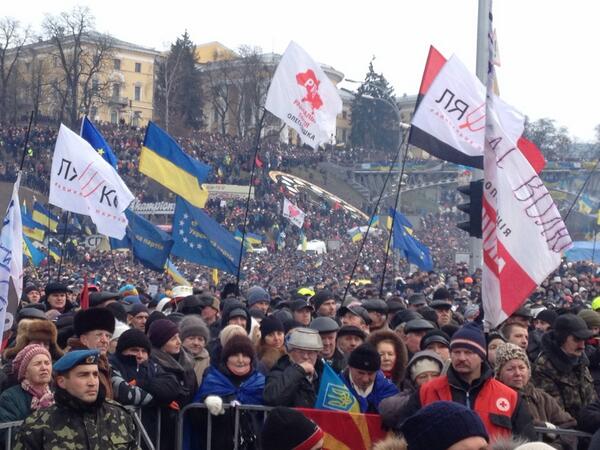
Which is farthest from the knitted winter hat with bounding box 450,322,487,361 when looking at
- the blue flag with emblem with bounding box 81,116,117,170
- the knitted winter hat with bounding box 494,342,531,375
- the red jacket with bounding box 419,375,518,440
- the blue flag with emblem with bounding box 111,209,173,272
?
the blue flag with emblem with bounding box 111,209,173,272

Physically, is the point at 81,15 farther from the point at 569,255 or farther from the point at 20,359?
the point at 20,359

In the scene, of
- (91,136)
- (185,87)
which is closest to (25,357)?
(91,136)

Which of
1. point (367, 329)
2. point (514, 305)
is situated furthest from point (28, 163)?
point (514, 305)

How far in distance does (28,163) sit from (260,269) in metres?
17.9

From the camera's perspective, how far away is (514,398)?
5.60 meters

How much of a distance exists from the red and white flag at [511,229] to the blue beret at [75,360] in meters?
2.32

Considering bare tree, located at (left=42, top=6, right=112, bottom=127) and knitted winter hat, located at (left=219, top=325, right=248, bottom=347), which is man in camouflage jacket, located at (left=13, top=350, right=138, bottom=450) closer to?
knitted winter hat, located at (left=219, top=325, right=248, bottom=347)

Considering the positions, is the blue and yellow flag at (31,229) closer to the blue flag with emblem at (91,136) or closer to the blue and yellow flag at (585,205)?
the blue flag with emblem at (91,136)

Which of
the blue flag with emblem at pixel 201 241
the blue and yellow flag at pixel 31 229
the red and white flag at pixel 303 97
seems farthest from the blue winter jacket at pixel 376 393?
the blue and yellow flag at pixel 31 229

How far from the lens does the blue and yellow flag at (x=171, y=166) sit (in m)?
14.0

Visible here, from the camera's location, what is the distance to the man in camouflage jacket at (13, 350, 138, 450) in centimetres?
509

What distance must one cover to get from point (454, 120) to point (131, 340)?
5296mm

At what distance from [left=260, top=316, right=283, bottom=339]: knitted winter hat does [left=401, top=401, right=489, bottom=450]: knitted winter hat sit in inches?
168

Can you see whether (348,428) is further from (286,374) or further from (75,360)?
(75,360)
